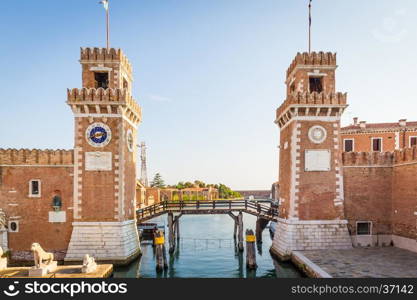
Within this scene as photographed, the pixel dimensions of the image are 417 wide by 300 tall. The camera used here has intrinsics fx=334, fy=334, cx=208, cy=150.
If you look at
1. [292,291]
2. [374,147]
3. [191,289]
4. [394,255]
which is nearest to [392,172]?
[394,255]

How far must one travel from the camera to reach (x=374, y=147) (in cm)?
3350

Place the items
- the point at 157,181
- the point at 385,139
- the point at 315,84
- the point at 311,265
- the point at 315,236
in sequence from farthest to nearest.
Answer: the point at 157,181, the point at 385,139, the point at 315,84, the point at 315,236, the point at 311,265

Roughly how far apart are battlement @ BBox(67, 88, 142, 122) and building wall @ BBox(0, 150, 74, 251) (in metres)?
3.40

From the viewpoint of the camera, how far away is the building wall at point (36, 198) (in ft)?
75.5

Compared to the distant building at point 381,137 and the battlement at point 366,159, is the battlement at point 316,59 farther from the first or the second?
the distant building at point 381,137

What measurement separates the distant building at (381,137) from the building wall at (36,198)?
26147 mm

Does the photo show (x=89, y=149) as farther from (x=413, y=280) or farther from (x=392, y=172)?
(x=392, y=172)

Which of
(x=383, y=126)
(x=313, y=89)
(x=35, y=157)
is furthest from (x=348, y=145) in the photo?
(x=35, y=157)

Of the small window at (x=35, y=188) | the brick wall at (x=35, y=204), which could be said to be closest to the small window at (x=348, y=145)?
the brick wall at (x=35, y=204)

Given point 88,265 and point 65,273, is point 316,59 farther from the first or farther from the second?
point 65,273

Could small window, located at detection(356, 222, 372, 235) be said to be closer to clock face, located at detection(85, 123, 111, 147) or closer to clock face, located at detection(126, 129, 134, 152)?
clock face, located at detection(126, 129, 134, 152)

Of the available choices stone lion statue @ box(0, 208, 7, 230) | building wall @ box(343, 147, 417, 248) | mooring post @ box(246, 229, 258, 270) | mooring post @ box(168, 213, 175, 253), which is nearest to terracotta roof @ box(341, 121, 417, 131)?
building wall @ box(343, 147, 417, 248)

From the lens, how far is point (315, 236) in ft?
74.4

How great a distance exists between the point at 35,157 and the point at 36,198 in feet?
9.41
